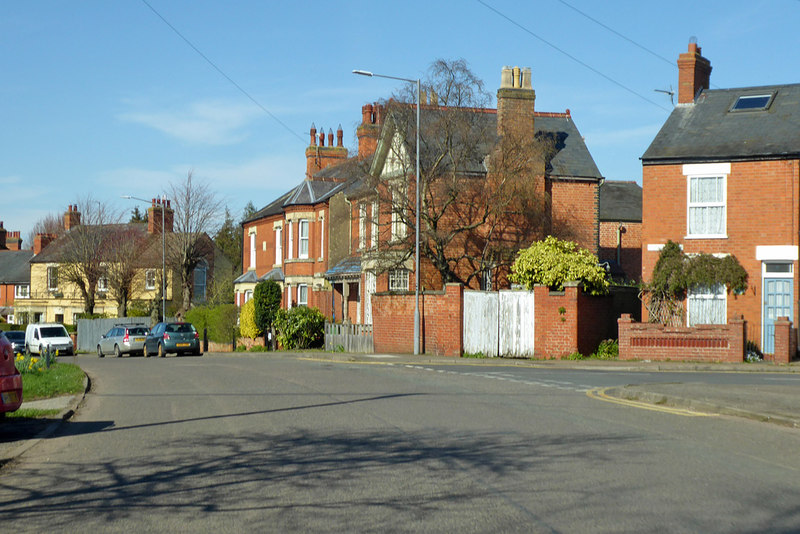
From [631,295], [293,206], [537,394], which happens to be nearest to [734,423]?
[537,394]

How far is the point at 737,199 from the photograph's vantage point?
1121 inches

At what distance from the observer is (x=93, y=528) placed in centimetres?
655

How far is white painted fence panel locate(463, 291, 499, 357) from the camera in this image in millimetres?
29531

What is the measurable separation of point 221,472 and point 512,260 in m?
27.4

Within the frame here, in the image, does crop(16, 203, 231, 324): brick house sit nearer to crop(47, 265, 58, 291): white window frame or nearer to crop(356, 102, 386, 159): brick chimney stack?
crop(47, 265, 58, 291): white window frame

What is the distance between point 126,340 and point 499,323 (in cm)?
2120

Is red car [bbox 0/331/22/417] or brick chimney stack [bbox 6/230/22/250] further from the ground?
brick chimney stack [bbox 6/230/22/250]

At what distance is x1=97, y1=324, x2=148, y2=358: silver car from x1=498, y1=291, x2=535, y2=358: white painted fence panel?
67.4 feet

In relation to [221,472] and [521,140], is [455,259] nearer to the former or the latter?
[521,140]

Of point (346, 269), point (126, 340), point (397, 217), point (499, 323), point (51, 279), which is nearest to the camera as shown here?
point (499, 323)

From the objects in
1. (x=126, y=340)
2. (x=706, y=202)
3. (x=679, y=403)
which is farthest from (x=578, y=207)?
(x=679, y=403)

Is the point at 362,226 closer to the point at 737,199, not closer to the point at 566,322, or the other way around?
the point at 566,322

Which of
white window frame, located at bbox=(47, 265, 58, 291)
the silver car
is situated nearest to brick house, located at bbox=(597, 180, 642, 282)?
the silver car

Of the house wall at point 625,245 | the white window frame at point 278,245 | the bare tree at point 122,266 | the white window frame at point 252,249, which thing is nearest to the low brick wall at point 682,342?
the house wall at point 625,245
